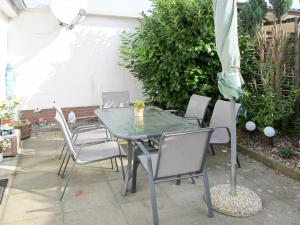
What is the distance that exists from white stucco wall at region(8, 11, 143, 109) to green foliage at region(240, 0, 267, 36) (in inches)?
105

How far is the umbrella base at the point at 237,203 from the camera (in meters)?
2.87

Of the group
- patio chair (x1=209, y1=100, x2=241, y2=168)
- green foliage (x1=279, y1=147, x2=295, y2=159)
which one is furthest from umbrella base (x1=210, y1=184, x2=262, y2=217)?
green foliage (x1=279, y1=147, x2=295, y2=159)

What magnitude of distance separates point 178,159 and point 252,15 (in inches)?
174

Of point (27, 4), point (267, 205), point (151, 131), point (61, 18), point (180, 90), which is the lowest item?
point (267, 205)

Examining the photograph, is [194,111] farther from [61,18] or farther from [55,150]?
[61,18]

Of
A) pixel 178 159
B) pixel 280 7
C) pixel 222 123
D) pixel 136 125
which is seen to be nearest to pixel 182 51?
pixel 222 123

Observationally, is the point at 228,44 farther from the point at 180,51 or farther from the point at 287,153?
the point at 180,51

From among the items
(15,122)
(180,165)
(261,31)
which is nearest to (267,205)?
(180,165)

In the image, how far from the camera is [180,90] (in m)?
5.34

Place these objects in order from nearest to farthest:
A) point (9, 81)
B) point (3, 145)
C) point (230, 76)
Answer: point (230, 76) → point (3, 145) → point (9, 81)

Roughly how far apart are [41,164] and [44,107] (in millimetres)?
2579

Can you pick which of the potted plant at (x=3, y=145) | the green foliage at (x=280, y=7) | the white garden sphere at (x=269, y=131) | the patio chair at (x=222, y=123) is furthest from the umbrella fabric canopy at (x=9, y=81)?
the green foliage at (x=280, y=7)

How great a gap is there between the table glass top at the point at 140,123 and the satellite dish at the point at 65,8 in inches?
101

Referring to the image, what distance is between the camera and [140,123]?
3.61 metres
